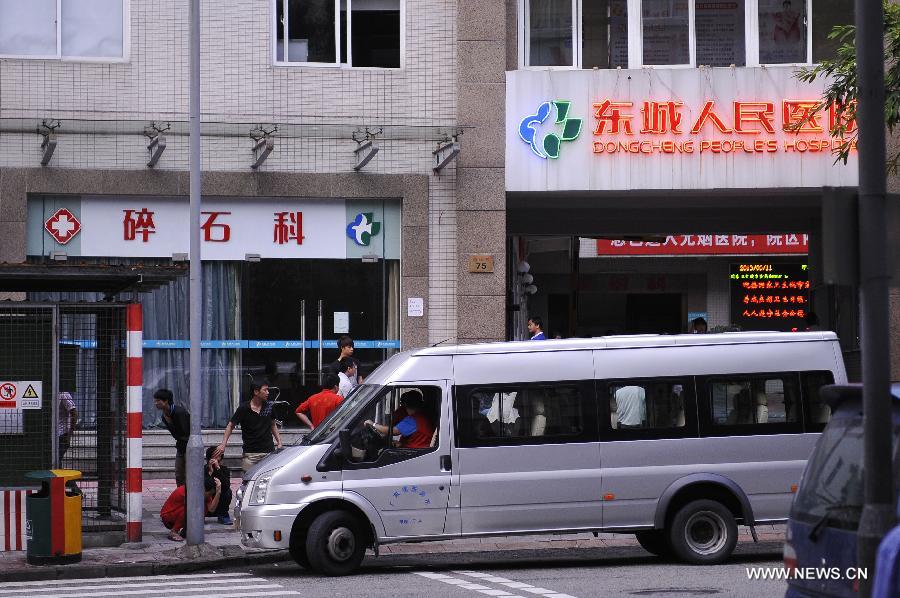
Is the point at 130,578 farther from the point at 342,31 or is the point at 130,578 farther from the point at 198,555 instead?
the point at 342,31

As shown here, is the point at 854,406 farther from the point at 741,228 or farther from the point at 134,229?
the point at 741,228

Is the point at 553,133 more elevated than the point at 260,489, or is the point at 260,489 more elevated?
the point at 553,133

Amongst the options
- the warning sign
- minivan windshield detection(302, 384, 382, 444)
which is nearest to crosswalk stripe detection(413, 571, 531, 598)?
minivan windshield detection(302, 384, 382, 444)

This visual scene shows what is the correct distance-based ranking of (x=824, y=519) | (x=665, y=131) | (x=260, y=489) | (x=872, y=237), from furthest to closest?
(x=665, y=131) → (x=260, y=489) → (x=872, y=237) → (x=824, y=519)

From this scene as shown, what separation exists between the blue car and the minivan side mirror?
7.13m

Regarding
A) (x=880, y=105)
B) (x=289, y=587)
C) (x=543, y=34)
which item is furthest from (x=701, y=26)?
(x=880, y=105)

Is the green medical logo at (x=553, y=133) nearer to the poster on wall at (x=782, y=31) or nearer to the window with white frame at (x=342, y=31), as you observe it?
the window with white frame at (x=342, y=31)

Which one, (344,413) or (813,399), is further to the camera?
(813,399)

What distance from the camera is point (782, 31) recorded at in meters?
22.8

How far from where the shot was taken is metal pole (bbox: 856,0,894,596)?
253 inches

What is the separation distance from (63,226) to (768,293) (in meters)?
19.0

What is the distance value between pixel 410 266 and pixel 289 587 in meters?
9.95

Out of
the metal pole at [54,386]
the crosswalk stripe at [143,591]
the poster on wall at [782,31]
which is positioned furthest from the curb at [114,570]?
the poster on wall at [782,31]

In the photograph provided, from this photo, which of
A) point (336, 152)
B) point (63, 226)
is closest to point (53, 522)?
point (63, 226)
